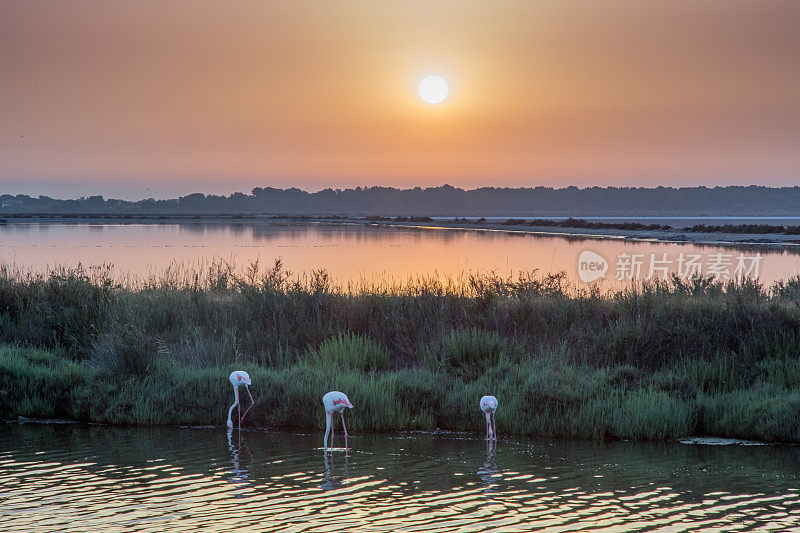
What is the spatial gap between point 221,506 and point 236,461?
1.62 meters

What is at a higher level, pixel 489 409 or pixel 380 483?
pixel 489 409

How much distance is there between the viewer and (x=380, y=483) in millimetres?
8016
